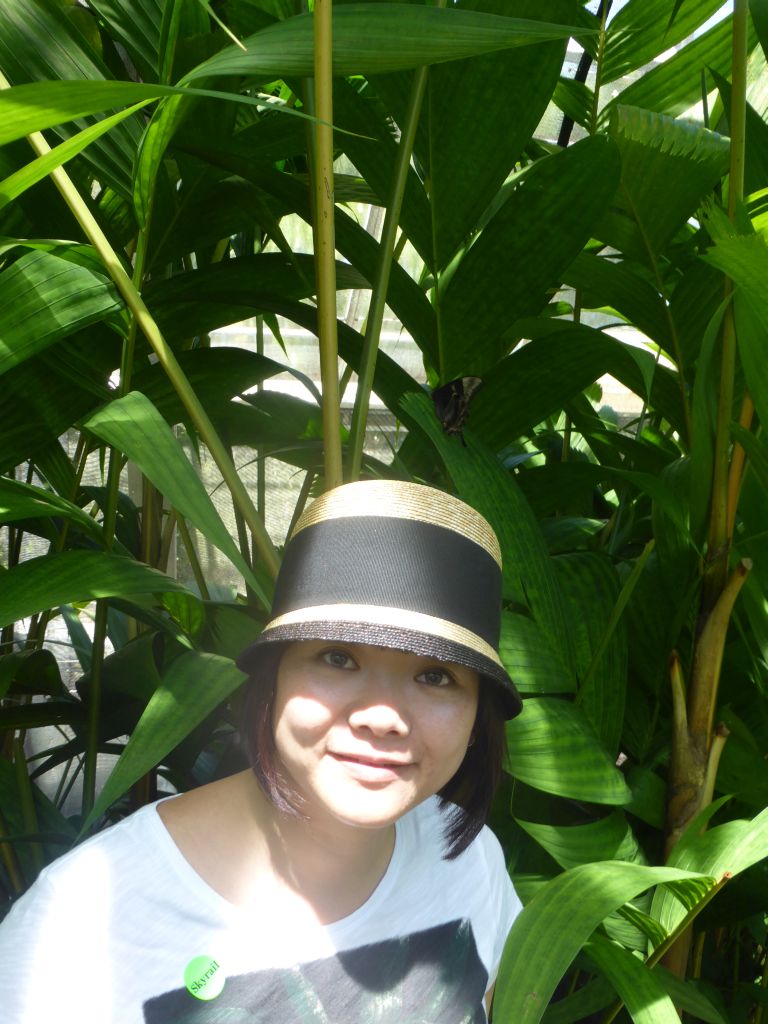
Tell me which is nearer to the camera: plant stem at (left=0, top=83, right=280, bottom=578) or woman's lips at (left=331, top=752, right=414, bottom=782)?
woman's lips at (left=331, top=752, right=414, bottom=782)

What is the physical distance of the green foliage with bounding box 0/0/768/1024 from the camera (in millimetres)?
474

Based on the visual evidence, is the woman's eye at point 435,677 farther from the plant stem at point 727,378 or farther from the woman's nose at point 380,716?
the plant stem at point 727,378

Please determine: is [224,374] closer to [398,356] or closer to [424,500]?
[424,500]

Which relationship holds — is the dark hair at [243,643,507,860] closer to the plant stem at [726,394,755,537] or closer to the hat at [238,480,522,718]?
the hat at [238,480,522,718]

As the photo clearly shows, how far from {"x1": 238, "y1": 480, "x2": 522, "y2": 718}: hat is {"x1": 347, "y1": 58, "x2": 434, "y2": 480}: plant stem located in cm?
11

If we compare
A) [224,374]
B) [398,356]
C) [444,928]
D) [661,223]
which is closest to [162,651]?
[224,374]

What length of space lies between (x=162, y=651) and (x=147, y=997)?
1.09 feet

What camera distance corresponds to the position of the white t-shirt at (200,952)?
0.41m

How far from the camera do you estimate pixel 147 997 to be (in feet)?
1.38

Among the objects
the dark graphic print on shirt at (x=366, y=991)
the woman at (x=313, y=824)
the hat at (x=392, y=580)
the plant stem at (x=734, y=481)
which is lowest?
the dark graphic print on shirt at (x=366, y=991)

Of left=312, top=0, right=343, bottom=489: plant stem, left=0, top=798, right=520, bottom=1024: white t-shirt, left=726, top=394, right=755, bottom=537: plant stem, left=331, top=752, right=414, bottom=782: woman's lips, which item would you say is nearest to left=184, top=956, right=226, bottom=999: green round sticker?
left=0, top=798, right=520, bottom=1024: white t-shirt

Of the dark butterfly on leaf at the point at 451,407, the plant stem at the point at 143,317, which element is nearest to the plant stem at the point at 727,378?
the dark butterfly on leaf at the point at 451,407

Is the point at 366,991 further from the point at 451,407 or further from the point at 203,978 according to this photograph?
the point at 451,407

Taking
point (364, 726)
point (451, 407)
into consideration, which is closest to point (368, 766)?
point (364, 726)
